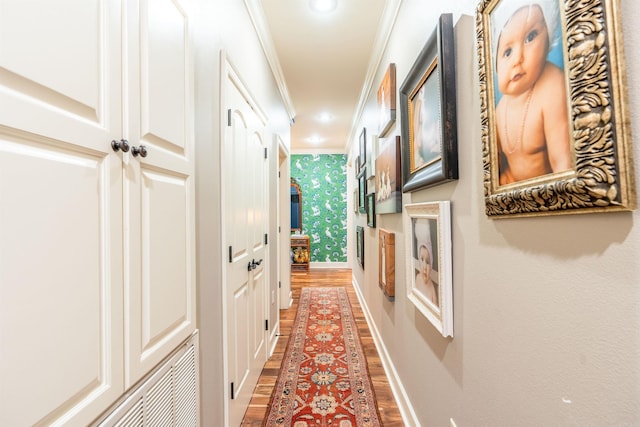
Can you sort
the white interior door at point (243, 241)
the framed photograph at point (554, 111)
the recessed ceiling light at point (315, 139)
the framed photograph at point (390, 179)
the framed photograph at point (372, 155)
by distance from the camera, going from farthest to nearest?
the recessed ceiling light at point (315, 139), the framed photograph at point (372, 155), the framed photograph at point (390, 179), the white interior door at point (243, 241), the framed photograph at point (554, 111)

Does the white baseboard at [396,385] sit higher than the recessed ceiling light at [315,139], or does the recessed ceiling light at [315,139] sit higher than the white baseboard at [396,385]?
the recessed ceiling light at [315,139]

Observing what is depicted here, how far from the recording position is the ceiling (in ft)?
7.16

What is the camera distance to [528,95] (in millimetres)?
679

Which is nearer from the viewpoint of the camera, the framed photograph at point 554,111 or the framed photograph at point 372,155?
the framed photograph at point 554,111

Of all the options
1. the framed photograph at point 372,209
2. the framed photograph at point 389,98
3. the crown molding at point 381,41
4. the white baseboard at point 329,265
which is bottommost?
the white baseboard at point 329,265

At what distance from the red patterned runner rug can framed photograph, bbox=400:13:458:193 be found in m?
1.42

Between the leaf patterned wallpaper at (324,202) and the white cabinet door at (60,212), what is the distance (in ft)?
19.9

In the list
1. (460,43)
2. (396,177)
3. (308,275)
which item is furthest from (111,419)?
(308,275)

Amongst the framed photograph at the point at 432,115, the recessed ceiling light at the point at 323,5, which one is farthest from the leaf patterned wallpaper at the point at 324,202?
the framed photograph at the point at 432,115

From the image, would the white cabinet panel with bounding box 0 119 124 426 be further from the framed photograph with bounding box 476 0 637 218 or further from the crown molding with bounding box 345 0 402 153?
the crown molding with bounding box 345 0 402 153

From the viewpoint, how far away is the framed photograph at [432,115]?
3.61ft

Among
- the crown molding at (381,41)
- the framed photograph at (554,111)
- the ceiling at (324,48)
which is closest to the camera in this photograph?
the framed photograph at (554,111)

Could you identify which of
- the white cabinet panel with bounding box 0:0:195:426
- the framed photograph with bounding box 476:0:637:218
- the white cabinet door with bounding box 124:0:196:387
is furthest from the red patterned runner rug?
the framed photograph with bounding box 476:0:637:218

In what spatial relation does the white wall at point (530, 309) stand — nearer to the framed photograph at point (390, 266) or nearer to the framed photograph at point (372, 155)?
the framed photograph at point (390, 266)
